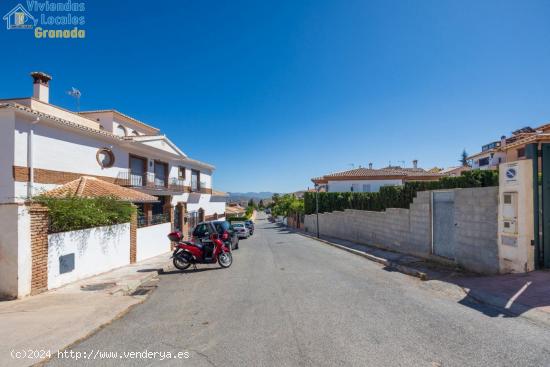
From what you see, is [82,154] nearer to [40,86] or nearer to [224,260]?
[40,86]

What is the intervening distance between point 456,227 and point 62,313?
10351mm

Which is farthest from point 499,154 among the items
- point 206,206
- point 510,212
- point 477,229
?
point 206,206

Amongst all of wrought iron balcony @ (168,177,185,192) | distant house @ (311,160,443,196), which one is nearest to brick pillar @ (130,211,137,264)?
wrought iron balcony @ (168,177,185,192)

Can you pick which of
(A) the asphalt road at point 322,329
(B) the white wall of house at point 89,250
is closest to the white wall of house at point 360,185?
(B) the white wall of house at point 89,250

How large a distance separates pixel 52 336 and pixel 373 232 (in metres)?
14.8

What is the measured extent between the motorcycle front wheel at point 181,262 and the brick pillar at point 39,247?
402 cm

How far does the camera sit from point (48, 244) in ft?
24.5

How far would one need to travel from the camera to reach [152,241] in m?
14.4

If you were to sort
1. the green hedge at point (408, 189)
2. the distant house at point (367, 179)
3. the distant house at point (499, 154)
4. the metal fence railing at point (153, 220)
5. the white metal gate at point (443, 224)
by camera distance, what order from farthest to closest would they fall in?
1. the distant house at point (367, 179)
2. the distant house at point (499, 154)
3. the metal fence railing at point (153, 220)
4. the green hedge at point (408, 189)
5. the white metal gate at point (443, 224)

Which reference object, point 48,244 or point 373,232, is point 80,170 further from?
point 373,232

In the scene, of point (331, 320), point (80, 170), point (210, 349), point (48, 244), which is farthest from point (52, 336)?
point (80, 170)

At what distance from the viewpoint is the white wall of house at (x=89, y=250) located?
7.72m

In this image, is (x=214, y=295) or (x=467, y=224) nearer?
(x=214, y=295)

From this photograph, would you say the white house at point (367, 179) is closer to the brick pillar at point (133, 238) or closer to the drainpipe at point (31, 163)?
the brick pillar at point (133, 238)
